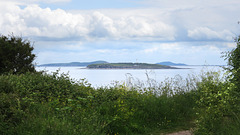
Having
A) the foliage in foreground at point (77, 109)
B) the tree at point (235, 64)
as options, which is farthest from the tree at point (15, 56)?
the tree at point (235, 64)

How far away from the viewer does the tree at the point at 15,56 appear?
45.3ft

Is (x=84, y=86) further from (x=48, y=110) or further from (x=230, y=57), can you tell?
(x=230, y=57)

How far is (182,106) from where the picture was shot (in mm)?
9250

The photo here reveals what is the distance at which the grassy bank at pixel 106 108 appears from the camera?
5930mm

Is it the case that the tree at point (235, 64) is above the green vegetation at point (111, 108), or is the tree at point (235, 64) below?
above

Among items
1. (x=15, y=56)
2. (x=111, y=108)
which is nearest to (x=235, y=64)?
(x=111, y=108)

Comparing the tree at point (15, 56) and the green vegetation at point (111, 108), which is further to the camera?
the tree at point (15, 56)

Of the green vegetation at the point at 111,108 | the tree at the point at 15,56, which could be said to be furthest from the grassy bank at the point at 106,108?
the tree at the point at 15,56

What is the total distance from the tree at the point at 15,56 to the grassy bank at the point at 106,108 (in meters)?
4.80

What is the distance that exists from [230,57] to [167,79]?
4.79m

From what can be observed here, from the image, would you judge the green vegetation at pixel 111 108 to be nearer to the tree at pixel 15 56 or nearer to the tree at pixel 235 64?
the tree at pixel 235 64

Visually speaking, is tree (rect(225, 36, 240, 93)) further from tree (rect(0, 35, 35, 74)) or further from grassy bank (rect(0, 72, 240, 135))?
tree (rect(0, 35, 35, 74))

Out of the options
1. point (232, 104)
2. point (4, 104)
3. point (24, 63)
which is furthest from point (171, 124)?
point (24, 63)

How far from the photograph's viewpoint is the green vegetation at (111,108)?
5.92m
